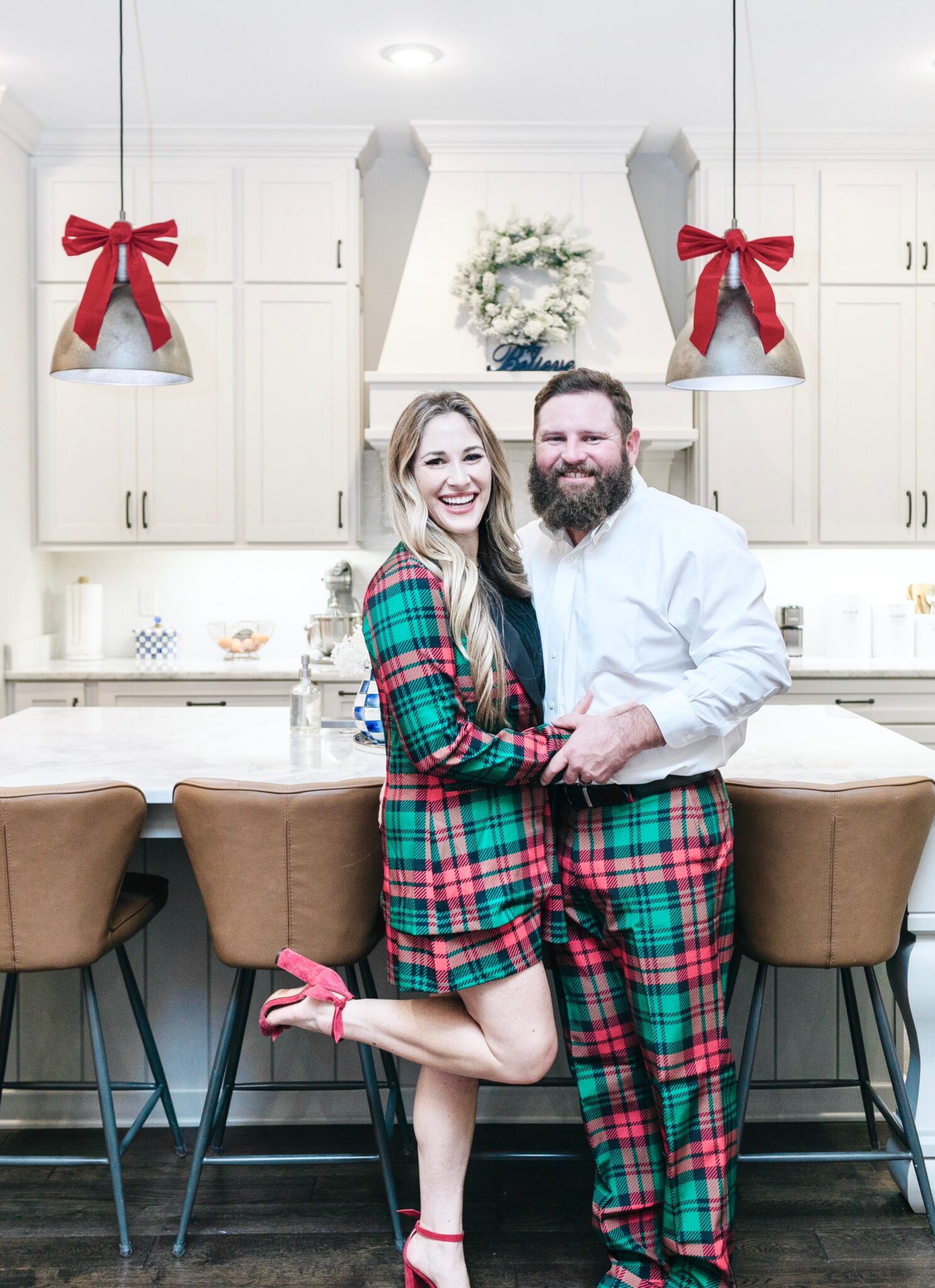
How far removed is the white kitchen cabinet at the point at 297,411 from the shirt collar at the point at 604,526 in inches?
95.9

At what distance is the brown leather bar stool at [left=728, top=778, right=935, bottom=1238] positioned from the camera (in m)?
1.94

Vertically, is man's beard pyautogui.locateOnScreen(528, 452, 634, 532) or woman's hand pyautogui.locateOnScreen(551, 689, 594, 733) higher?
man's beard pyautogui.locateOnScreen(528, 452, 634, 532)

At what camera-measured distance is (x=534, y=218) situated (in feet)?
14.0

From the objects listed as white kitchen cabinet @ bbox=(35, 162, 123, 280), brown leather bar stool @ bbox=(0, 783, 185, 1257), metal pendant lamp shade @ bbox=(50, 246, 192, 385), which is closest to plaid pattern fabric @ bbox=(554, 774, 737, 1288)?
brown leather bar stool @ bbox=(0, 783, 185, 1257)

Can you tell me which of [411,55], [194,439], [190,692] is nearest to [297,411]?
[194,439]

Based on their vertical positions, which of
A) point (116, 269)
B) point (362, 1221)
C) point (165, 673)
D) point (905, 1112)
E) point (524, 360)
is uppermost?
point (524, 360)

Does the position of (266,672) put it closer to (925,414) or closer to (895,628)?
(895,628)

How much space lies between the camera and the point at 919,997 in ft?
6.98

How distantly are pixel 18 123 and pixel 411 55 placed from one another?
1518 mm

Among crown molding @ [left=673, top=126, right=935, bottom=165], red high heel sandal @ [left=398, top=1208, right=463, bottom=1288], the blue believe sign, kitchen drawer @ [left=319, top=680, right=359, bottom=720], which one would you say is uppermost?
crown molding @ [left=673, top=126, right=935, bottom=165]

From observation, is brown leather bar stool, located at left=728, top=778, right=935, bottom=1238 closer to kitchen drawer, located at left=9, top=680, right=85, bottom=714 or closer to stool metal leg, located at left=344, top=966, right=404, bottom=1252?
stool metal leg, located at left=344, top=966, right=404, bottom=1252

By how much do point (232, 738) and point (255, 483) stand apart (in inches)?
76.9

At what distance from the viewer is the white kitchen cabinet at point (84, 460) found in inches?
170

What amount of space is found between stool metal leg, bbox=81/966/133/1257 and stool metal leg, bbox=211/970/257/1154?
0.18 meters
